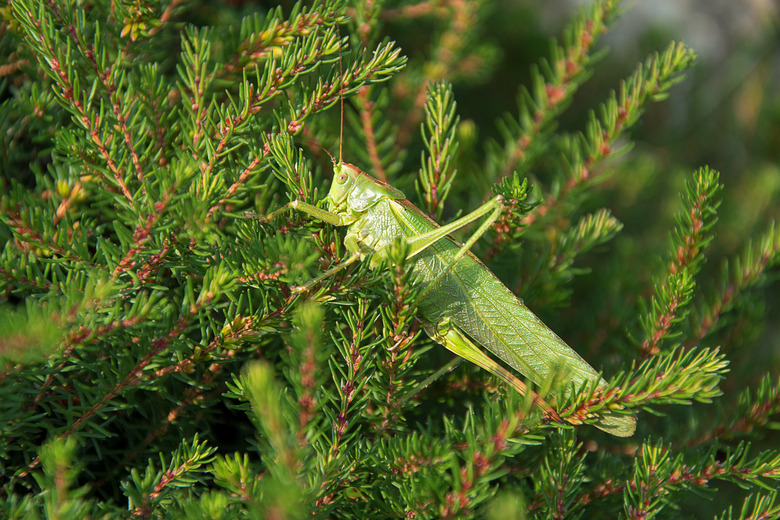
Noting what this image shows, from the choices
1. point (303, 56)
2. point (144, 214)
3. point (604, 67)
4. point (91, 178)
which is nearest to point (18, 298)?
point (91, 178)

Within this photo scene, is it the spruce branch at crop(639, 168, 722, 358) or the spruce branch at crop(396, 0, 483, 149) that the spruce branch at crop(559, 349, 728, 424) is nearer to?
the spruce branch at crop(639, 168, 722, 358)

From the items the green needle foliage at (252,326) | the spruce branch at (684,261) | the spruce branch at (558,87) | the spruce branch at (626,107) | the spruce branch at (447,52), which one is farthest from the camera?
the spruce branch at (447,52)

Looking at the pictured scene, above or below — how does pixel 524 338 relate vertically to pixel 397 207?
below

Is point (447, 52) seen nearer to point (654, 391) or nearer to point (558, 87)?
point (558, 87)

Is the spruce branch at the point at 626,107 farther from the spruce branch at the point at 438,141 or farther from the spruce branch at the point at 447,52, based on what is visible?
the spruce branch at the point at 447,52

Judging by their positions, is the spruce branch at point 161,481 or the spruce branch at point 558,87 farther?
the spruce branch at point 558,87

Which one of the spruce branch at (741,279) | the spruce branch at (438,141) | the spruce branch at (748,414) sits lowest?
the spruce branch at (748,414)

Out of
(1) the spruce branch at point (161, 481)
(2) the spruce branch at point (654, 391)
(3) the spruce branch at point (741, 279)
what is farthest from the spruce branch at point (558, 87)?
(1) the spruce branch at point (161, 481)

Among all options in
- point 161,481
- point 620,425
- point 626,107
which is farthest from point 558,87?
point 161,481

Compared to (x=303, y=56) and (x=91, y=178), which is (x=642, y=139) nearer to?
(x=303, y=56)
